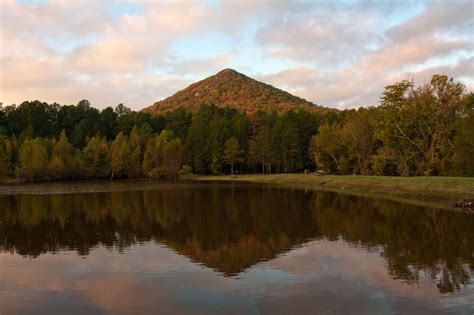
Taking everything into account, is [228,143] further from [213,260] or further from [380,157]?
[213,260]

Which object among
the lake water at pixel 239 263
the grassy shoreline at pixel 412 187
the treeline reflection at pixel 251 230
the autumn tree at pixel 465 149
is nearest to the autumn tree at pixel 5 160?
the treeline reflection at pixel 251 230

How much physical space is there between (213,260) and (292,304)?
7196mm

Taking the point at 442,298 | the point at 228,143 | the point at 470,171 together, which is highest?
the point at 228,143

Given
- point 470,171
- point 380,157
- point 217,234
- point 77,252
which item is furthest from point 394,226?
point 380,157

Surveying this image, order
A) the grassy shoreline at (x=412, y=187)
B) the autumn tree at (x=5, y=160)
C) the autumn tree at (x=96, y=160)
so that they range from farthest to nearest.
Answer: the autumn tree at (x=96, y=160) → the autumn tree at (x=5, y=160) → the grassy shoreline at (x=412, y=187)

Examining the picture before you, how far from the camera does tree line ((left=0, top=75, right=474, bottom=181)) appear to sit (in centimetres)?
6781

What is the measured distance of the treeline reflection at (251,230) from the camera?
66.9ft

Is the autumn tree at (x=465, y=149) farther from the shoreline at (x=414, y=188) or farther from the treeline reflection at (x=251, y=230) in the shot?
the treeline reflection at (x=251, y=230)

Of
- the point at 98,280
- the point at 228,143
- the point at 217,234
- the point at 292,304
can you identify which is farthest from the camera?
the point at 228,143

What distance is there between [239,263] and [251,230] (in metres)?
9.18

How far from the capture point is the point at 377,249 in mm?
22766

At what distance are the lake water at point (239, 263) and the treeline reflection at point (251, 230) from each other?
0.08m

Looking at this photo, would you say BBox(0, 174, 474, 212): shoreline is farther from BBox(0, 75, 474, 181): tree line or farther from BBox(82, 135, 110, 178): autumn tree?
BBox(82, 135, 110, 178): autumn tree

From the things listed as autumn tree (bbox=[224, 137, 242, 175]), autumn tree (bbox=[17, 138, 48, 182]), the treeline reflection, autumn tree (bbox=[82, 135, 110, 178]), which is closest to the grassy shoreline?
the treeline reflection
